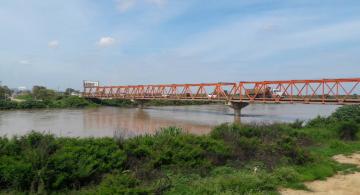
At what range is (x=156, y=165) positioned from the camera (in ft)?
Result: 28.5

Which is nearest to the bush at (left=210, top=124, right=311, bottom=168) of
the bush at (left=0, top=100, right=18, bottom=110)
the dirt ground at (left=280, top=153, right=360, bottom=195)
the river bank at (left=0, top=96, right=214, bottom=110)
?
the dirt ground at (left=280, top=153, right=360, bottom=195)

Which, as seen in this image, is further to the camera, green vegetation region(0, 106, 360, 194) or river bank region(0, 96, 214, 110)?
river bank region(0, 96, 214, 110)

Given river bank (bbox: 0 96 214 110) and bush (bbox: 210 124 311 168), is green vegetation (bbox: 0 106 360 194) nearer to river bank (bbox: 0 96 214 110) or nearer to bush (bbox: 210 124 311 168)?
bush (bbox: 210 124 311 168)

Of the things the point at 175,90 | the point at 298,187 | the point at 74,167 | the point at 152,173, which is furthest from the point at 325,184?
the point at 175,90

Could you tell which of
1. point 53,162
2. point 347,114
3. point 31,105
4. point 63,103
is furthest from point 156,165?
point 63,103

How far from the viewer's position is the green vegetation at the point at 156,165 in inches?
265

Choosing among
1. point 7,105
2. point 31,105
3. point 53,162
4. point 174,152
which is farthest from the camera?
point 31,105

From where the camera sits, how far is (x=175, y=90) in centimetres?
5362

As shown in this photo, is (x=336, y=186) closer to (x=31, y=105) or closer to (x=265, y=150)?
(x=265, y=150)

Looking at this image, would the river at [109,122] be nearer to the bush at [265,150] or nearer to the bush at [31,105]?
the bush at [265,150]

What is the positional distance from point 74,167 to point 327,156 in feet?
28.5

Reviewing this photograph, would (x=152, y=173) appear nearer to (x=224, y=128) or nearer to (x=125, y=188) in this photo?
(x=125, y=188)

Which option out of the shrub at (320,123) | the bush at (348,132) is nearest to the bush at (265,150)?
the bush at (348,132)

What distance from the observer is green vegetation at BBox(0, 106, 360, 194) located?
6.73 metres
